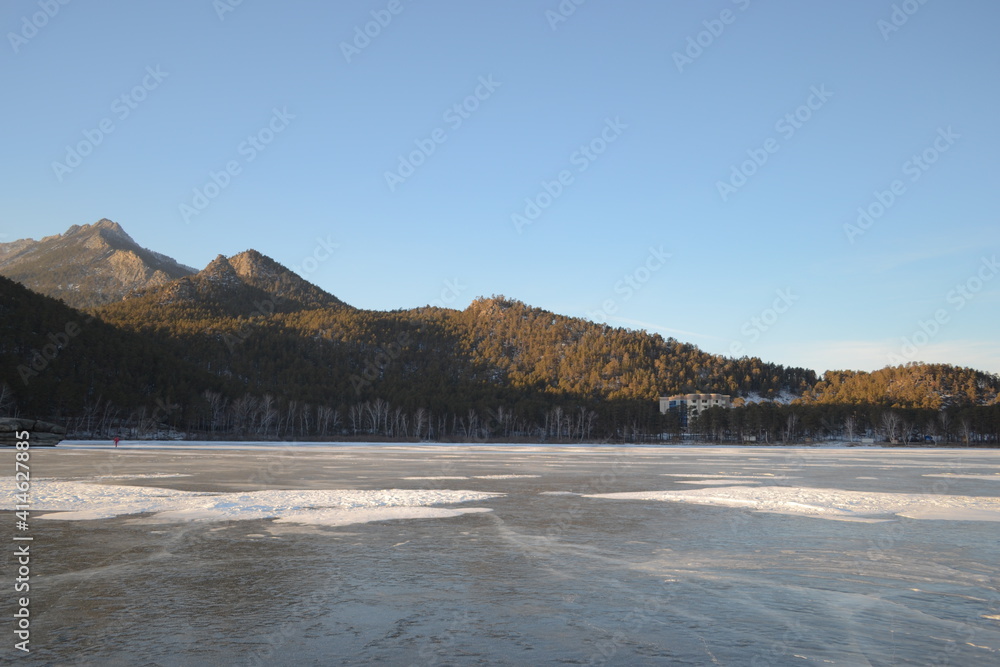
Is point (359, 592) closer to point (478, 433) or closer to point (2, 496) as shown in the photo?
point (2, 496)

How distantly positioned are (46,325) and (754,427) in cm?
16088

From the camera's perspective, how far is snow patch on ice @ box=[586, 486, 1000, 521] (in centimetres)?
2273

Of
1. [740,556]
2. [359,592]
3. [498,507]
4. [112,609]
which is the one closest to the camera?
[112,609]

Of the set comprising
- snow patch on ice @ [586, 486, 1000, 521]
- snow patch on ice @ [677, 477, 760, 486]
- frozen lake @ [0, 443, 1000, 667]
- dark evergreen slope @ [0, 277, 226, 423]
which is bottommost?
snow patch on ice @ [677, 477, 760, 486]

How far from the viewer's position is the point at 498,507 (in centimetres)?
2333

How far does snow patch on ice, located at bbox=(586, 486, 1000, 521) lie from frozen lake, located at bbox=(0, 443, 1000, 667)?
0.79 feet

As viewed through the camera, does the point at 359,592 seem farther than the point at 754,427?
No

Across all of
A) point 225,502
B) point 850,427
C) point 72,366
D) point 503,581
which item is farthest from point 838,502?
point 72,366

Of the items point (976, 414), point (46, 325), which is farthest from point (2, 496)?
point (976, 414)

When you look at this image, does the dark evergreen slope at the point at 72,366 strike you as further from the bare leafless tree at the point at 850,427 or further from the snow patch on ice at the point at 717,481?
the bare leafless tree at the point at 850,427

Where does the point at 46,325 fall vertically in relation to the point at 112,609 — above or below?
above

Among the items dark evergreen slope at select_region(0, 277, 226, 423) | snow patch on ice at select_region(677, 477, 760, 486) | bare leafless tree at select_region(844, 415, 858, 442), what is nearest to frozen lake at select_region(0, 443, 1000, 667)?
snow patch on ice at select_region(677, 477, 760, 486)

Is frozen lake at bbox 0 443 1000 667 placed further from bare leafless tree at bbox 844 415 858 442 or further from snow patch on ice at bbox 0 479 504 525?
bare leafless tree at bbox 844 415 858 442

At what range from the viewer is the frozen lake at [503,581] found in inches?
337
